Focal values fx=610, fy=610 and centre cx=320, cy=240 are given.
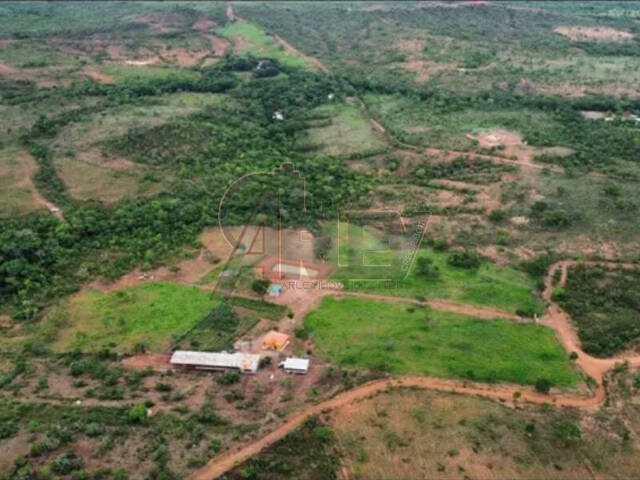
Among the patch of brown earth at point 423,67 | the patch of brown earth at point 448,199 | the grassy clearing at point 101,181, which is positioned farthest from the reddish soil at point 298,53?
the grassy clearing at point 101,181

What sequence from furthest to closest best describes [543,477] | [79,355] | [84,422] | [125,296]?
[125,296]
[79,355]
[84,422]
[543,477]

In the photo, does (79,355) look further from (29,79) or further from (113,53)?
(113,53)

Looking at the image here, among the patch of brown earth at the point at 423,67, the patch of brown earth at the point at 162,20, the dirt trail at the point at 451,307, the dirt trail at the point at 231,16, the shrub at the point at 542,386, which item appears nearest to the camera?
the shrub at the point at 542,386

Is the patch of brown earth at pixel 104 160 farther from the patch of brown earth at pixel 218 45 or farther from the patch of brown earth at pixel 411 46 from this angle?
the patch of brown earth at pixel 411 46

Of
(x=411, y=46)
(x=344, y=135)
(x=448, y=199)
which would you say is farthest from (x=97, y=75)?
(x=448, y=199)

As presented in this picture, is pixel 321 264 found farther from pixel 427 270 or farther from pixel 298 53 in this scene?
pixel 298 53

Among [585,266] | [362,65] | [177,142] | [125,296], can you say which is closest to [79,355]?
[125,296]
